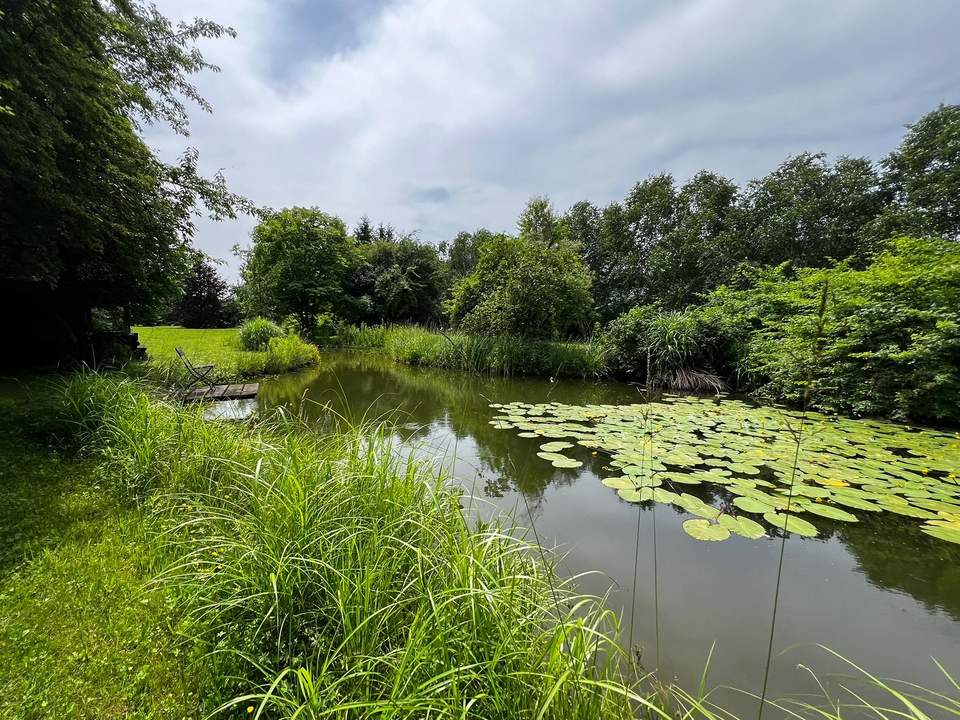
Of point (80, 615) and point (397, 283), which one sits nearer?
point (80, 615)

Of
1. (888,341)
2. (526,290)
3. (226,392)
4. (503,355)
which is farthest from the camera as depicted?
(503,355)

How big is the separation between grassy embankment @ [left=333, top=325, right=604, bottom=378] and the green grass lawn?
28.1 ft

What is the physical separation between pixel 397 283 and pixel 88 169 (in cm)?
1460

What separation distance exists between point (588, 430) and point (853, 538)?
2.72m

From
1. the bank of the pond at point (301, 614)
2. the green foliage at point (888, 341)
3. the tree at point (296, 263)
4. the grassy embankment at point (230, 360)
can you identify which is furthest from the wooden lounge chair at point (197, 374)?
the tree at point (296, 263)

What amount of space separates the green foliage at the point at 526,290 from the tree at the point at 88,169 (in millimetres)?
6720

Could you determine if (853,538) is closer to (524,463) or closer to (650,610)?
(650,610)

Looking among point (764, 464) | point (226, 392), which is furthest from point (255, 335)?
point (764, 464)

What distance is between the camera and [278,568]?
1.56 metres

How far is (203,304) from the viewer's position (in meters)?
23.8

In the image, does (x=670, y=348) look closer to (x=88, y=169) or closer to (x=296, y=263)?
(x=88, y=169)

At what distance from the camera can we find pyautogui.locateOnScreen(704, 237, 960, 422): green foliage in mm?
5301

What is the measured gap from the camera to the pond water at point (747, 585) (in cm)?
192

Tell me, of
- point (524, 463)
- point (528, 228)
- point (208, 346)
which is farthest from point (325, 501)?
point (528, 228)
